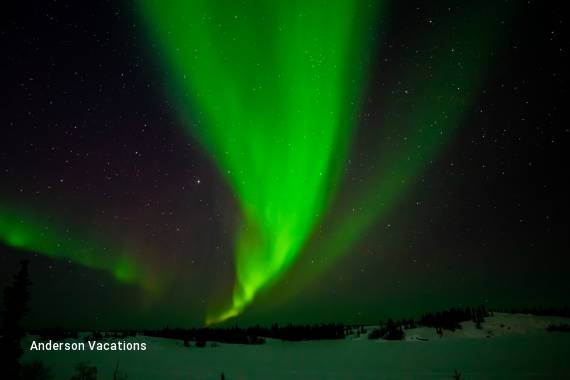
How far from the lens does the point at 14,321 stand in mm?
25781

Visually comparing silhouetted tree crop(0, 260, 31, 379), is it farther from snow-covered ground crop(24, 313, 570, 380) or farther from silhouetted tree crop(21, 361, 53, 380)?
snow-covered ground crop(24, 313, 570, 380)

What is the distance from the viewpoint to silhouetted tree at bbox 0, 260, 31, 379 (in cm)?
2444

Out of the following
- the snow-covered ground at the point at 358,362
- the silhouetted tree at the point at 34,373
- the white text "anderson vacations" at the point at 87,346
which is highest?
the white text "anderson vacations" at the point at 87,346

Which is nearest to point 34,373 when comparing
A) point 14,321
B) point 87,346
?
point 14,321

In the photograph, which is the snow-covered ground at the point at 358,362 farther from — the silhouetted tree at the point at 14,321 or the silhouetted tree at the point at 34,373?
the silhouetted tree at the point at 14,321

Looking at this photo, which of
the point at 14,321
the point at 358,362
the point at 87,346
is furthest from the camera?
the point at 87,346

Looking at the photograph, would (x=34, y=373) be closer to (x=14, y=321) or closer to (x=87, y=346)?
(x=14, y=321)

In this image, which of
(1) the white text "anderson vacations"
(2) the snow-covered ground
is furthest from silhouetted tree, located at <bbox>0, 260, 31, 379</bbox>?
(1) the white text "anderson vacations"

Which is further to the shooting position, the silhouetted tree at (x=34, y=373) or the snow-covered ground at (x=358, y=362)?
the snow-covered ground at (x=358, y=362)

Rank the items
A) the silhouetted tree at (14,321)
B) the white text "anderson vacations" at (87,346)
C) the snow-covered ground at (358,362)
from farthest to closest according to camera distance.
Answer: the white text "anderson vacations" at (87,346) → the snow-covered ground at (358,362) → the silhouetted tree at (14,321)

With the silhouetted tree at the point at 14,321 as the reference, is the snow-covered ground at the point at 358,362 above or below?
below

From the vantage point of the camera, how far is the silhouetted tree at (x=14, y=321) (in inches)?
962

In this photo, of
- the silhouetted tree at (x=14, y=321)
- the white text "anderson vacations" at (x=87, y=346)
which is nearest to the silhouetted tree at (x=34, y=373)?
the silhouetted tree at (x=14, y=321)

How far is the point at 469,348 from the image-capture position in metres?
50.4
